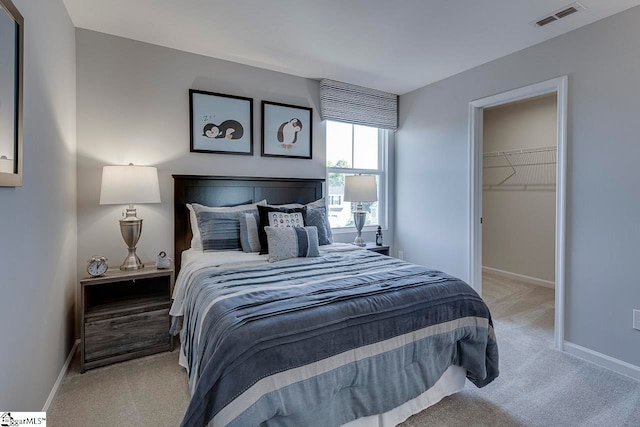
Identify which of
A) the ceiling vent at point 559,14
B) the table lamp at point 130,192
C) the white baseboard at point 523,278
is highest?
the ceiling vent at point 559,14

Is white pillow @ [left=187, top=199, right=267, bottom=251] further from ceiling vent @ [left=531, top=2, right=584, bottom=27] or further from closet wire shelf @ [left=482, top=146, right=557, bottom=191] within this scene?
closet wire shelf @ [left=482, top=146, right=557, bottom=191]

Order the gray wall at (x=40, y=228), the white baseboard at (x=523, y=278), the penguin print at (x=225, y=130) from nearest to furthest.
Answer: the gray wall at (x=40, y=228) < the penguin print at (x=225, y=130) < the white baseboard at (x=523, y=278)

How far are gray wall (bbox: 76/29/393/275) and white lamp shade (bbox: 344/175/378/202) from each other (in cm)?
106

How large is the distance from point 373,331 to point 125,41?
3066 mm

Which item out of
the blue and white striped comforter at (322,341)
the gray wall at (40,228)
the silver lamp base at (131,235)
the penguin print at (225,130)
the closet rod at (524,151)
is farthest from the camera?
the closet rod at (524,151)

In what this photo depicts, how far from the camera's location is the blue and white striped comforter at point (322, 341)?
1196 millimetres

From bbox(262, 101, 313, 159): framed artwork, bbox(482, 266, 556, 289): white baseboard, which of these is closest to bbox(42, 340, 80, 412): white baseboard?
bbox(262, 101, 313, 159): framed artwork

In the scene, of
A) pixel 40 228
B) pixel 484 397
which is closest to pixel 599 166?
pixel 484 397

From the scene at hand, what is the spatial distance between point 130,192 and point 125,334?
1056mm

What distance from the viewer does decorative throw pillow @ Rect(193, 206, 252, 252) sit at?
104 inches

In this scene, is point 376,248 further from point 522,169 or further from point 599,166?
point 522,169

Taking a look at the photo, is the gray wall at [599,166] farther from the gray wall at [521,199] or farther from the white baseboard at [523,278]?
the white baseboard at [523,278]

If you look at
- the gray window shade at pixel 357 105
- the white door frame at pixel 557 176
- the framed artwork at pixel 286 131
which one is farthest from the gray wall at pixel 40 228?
the white door frame at pixel 557 176

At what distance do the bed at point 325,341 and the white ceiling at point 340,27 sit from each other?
1.84 metres
